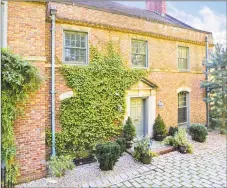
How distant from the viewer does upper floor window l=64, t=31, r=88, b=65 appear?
729cm

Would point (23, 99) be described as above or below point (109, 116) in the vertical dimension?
above

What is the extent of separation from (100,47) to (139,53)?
2165 mm

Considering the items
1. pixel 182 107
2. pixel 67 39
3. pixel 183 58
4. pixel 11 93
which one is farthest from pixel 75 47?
pixel 182 107

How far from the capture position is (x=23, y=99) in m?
5.32

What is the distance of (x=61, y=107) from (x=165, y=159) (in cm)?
428

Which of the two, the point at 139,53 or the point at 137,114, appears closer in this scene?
the point at 139,53

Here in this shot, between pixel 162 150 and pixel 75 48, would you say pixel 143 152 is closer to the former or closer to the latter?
pixel 162 150

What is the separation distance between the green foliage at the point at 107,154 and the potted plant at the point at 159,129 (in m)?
3.59

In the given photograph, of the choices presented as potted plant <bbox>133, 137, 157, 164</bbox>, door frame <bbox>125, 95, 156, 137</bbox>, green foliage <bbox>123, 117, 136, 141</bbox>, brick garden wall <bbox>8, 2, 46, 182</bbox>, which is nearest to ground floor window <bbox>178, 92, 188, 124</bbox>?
door frame <bbox>125, 95, 156, 137</bbox>

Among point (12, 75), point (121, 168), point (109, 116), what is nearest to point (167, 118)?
point (109, 116)

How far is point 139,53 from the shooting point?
922 cm

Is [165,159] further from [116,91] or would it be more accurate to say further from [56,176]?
[56,176]

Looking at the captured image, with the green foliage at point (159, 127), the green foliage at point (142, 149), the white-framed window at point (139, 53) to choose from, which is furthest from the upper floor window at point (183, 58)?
the green foliage at point (142, 149)

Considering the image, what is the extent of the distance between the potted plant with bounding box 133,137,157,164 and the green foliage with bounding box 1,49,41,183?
12.6ft
